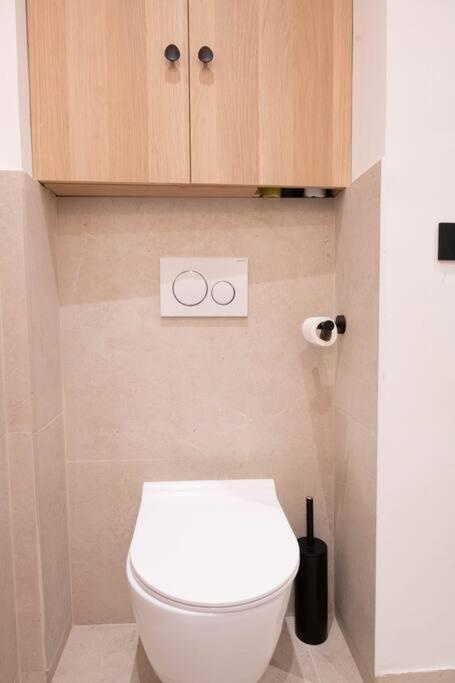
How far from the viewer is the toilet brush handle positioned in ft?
4.08

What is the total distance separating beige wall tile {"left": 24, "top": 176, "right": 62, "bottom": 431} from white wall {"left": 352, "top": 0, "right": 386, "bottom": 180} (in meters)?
0.89

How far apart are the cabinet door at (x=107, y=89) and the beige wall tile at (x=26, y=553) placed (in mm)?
755

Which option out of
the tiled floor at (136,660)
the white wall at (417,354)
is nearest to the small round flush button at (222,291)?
the white wall at (417,354)

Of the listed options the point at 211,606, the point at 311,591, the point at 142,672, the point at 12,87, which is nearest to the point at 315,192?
the point at 12,87

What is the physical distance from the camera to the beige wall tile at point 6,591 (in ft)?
3.35

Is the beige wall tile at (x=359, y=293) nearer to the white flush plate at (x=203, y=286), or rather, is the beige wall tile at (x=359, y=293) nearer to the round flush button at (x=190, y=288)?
the white flush plate at (x=203, y=286)

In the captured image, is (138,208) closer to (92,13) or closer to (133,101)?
(133,101)

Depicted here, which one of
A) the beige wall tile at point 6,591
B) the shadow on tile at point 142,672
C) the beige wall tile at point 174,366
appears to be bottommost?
the shadow on tile at point 142,672

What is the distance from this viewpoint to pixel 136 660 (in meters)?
1.21

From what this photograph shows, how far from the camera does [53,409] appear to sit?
1.22 m

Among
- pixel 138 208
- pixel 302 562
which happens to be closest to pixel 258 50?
pixel 138 208

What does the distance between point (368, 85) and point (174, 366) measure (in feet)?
3.15

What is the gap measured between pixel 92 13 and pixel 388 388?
1.25m

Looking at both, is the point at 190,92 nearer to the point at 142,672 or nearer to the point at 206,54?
the point at 206,54
